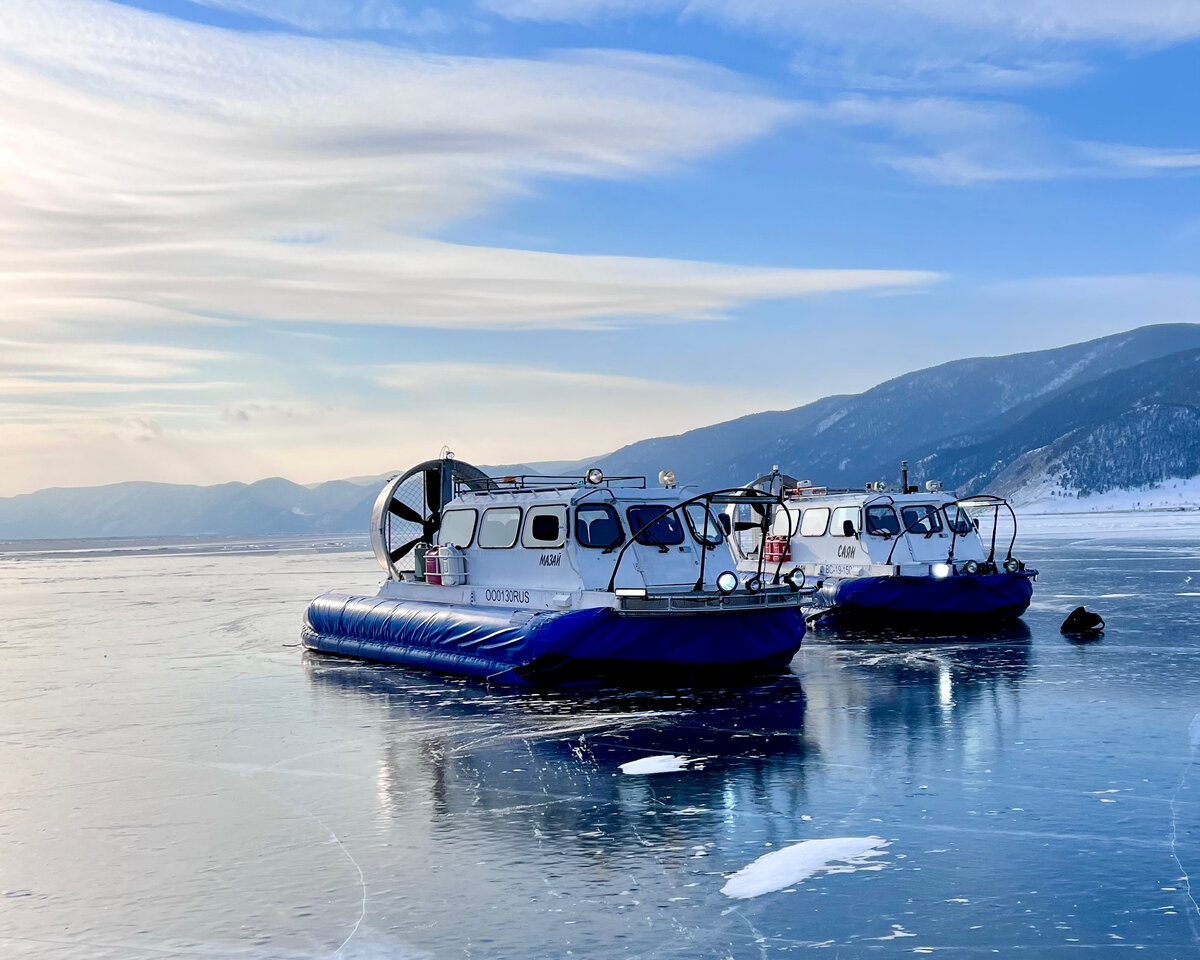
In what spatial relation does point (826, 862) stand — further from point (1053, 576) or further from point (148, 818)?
point (1053, 576)

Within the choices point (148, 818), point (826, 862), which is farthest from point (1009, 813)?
point (148, 818)

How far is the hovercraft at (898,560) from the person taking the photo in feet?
65.0

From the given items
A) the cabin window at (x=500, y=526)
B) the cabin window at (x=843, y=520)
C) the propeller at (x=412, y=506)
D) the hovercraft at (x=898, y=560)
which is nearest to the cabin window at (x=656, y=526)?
the cabin window at (x=500, y=526)

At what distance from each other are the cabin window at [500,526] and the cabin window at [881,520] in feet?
25.1

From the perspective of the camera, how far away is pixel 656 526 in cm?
1491

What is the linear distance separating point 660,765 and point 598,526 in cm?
580

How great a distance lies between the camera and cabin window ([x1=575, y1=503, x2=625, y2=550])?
14.8 metres

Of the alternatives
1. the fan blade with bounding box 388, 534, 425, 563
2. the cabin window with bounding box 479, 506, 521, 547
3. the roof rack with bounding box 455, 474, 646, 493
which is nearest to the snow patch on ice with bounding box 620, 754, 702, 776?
the roof rack with bounding box 455, 474, 646, 493

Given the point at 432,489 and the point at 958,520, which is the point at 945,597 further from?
the point at 432,489

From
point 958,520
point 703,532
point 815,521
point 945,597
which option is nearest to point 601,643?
point 703,532

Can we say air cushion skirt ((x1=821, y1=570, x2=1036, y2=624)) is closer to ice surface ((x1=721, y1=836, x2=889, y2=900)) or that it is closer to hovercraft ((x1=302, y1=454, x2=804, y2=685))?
hovercraft ((x1=302, y1=454, x2=804, y2=685))

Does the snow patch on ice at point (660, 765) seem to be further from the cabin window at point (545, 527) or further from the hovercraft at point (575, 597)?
the cabin window at point (545, 527)

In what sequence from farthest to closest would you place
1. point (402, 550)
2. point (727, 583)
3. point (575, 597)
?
point (402, 550) → point (575, 597) → point (727, 583)

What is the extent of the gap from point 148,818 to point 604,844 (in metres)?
3.05
